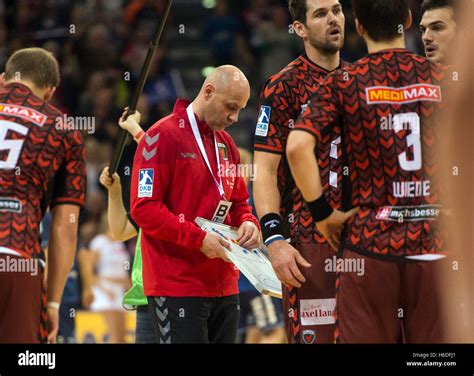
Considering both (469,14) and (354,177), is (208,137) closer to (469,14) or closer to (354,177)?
(354,177)

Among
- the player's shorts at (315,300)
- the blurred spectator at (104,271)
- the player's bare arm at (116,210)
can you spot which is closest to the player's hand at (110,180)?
the player's bare arm at (116,210)

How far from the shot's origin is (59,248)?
192 inches

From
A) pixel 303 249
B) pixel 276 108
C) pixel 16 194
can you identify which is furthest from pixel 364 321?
pixel 16 194

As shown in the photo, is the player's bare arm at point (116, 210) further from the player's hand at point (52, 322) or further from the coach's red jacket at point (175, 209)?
the player's hand at point (52, 322)

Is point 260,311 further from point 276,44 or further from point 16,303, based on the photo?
point 276,44

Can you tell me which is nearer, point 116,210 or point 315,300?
point 315,300

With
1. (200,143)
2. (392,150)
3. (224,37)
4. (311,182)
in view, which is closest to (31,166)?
(200,143)

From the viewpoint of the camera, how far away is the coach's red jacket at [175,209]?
16.8ft

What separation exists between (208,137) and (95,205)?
5.49 metres

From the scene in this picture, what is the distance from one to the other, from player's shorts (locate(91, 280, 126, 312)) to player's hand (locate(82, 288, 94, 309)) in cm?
7

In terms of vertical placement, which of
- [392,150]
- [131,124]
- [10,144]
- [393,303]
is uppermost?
[131,124]

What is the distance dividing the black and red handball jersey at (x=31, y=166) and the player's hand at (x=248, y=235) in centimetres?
93

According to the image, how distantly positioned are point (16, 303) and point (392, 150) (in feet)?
6.74

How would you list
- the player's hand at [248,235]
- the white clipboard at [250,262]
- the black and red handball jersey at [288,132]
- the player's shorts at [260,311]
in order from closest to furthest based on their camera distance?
1. the white clipboard at [250,262]
2. the black and red handball jersey at [288,132]
3. the player's hand at [248,235]
4. the player's shorts at [260,311]
